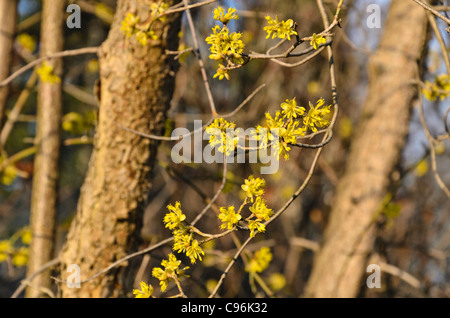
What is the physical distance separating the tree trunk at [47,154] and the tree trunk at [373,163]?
5.13 ft

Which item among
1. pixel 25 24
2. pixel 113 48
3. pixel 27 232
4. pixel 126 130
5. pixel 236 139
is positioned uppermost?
pixel 25 24

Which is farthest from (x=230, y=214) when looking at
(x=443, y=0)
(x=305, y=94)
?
(x=305, y=94)

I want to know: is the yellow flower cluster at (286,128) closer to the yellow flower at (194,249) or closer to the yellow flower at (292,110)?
the yellow flower at (292,110)

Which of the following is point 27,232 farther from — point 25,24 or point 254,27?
point 254,27

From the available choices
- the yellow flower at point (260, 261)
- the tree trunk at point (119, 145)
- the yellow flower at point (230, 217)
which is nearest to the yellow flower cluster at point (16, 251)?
the tree trunk at point (119, 145)

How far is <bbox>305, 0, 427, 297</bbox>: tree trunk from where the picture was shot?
8.20ft

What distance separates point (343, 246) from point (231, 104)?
2538 millimetres

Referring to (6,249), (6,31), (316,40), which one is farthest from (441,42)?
(6,249)

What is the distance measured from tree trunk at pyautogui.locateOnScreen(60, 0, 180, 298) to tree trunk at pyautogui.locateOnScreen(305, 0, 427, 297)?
133 cm

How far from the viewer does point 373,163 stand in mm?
2535

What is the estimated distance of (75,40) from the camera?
16.2 ft

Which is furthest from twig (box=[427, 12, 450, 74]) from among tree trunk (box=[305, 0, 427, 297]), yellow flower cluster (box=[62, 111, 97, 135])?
yellow flower cluster (box=[62, 111, 97, 135])

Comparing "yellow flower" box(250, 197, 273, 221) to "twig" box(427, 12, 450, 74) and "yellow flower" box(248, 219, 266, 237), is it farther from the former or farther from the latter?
"twig" box(427, 12, 450, 74)

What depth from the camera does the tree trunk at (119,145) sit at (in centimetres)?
171
